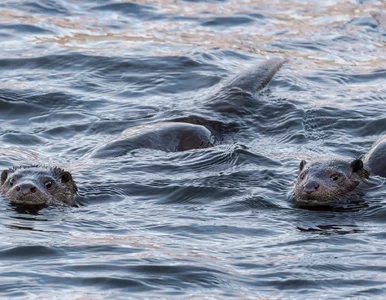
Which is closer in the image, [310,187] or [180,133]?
[310,187]

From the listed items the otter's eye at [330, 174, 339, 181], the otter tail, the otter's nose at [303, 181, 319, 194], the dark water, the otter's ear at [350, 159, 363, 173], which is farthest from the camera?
the otter tail

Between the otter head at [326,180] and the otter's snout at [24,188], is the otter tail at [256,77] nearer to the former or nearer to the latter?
the otter head at [326,180]

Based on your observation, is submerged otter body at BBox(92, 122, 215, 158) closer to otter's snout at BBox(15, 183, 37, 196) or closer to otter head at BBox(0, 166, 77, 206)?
otter head at BBox(0, 166, 77, 206)

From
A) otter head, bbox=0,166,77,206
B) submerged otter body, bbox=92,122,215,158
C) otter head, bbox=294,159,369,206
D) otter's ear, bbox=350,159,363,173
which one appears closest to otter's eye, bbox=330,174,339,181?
otter head, bbox=294,159,369,206

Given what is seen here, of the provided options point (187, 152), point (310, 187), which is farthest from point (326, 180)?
point (187, 152)

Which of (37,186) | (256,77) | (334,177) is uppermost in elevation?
(256,77)

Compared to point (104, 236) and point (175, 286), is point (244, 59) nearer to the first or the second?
point (104, 236)

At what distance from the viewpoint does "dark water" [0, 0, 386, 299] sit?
260 inches

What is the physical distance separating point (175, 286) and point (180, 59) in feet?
23.9

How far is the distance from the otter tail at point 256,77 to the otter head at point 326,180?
101 inches

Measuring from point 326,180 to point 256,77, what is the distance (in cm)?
314

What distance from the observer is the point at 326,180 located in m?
8.76

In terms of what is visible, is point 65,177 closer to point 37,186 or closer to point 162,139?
point 37,186

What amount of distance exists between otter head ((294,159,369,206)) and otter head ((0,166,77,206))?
1.75m
